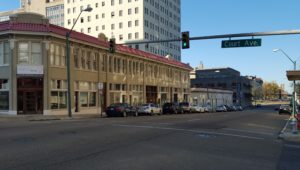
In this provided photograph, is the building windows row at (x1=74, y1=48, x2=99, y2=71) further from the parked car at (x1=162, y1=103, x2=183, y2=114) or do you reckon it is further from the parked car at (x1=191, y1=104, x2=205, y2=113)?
the parked car at (x1=191, y1=104, x2=205, y2=113)

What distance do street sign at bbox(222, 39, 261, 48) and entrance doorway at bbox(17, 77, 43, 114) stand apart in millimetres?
18244

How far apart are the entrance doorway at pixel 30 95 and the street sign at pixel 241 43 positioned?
18.2 m

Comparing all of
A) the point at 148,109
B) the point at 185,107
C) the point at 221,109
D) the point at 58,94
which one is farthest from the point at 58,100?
the point at 221,109

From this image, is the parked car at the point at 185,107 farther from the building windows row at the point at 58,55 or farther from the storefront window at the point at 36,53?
the storefront window at the point at 36,53

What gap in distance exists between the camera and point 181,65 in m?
75.4

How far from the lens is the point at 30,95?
120 ft

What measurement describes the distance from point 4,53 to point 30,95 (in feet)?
15.1

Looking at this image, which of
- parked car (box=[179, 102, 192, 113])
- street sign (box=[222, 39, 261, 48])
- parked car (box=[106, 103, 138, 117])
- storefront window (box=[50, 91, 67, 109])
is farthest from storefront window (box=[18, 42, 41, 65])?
parked car (box=[179, 102, 192, 113])

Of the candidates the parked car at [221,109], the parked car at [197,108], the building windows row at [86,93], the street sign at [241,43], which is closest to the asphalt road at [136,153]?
the street sign at [241,43]

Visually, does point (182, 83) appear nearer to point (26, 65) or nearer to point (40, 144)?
point (26, 65)

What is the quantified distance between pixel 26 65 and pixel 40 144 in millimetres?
24263

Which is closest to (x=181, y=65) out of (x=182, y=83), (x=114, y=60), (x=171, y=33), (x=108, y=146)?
(x=182, y=83)

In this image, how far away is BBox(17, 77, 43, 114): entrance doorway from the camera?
36031mm

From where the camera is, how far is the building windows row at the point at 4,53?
36.2 m
